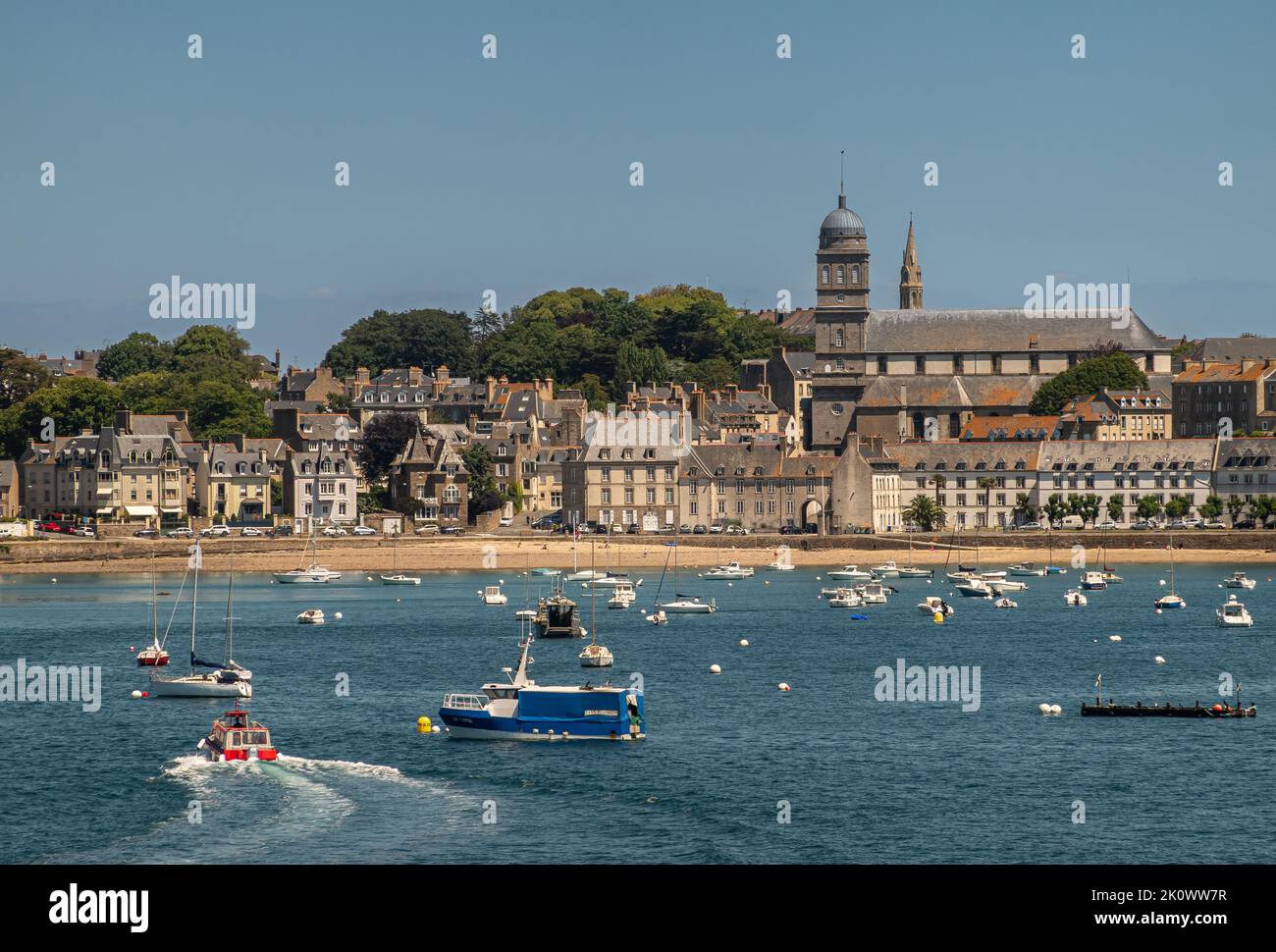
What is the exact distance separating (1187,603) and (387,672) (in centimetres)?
4328

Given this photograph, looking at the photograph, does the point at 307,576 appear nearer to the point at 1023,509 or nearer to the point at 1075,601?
the point at 1075,601

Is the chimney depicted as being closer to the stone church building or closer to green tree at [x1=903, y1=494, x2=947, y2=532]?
the stone church building

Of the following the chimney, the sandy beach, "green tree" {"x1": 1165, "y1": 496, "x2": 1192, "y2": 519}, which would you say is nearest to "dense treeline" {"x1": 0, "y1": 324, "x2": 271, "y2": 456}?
the sandy beach

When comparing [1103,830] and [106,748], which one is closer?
[1103,830]

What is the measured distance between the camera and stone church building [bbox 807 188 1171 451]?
15038cm

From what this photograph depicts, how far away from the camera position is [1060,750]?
1537 inches

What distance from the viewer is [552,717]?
133ft

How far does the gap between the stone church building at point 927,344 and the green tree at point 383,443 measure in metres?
35.5

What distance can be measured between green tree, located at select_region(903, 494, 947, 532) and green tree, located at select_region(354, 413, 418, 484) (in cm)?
3593

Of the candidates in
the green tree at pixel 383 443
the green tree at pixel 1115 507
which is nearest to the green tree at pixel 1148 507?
the green tree at pixel 1115 507

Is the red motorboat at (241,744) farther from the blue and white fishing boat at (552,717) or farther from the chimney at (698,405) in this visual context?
the chimney at (698,405)

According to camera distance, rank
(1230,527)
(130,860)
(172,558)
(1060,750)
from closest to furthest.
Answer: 1. (130,860)
2. (1060,750)
3. (172,558)
4. (1230,527)
